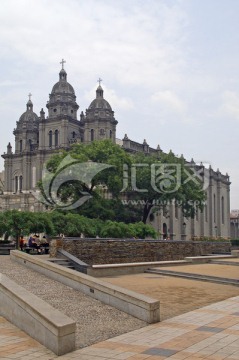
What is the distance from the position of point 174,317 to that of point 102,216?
30133mm

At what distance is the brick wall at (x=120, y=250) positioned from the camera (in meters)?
20.3

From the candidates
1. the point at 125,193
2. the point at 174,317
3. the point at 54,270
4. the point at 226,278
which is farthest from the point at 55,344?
the point at 125,193

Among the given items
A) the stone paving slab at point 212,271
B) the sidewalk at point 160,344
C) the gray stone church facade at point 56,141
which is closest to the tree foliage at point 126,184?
the gray stone church facade at point 56,141

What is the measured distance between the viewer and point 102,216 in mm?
40312

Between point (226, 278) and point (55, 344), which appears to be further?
point (226, 278)

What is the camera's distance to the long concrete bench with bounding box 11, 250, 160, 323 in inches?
385

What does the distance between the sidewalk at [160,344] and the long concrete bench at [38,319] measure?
0.40ft

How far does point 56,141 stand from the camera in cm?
6362

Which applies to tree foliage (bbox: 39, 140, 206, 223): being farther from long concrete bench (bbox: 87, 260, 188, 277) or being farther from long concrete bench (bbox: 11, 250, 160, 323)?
long concrete bench (bbox: 11, 250, 160, 323)

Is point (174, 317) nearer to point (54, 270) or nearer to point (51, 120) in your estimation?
point (54, 270)

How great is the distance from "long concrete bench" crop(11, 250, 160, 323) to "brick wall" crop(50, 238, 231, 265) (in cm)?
523
